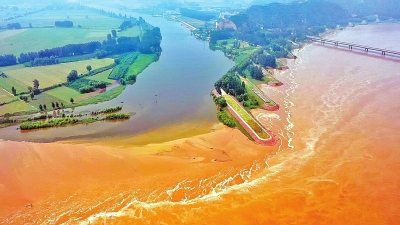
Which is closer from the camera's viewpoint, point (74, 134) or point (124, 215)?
point (124, 215)

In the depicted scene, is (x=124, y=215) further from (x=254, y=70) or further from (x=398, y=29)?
(x=398, y=29)

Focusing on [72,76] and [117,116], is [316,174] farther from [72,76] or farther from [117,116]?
[72,76]

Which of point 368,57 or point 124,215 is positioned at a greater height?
point 368,57

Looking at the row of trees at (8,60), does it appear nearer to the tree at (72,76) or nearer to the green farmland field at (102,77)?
the tree at (72,76)

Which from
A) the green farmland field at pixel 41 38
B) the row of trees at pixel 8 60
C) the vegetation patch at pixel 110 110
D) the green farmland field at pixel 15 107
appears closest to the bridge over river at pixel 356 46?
the vegetation patch at pixel 110 110

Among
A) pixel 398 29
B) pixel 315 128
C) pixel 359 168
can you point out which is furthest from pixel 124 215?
pixel 398 29
